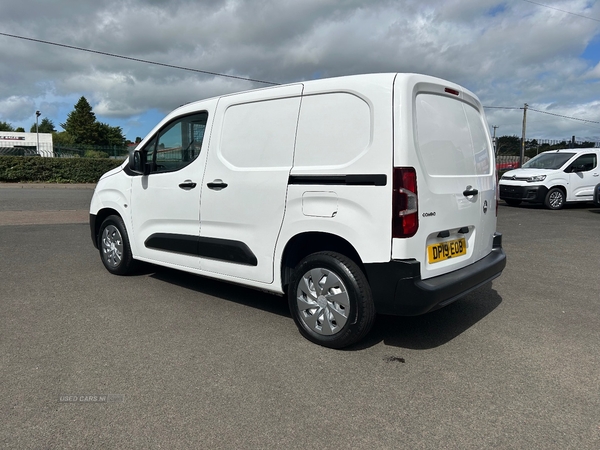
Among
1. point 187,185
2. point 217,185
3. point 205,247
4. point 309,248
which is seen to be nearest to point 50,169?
point 187,185

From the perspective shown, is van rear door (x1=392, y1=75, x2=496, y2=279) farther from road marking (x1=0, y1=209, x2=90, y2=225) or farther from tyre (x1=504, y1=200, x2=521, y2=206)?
tyre (x1=504, y1=200, x2=521, y2=206)

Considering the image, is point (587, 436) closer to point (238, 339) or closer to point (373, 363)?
point (373, 363)

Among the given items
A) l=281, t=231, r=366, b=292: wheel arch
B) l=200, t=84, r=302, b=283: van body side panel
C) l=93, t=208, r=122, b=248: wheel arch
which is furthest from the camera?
l=93, t=208, r=122, b=248: wheel arch

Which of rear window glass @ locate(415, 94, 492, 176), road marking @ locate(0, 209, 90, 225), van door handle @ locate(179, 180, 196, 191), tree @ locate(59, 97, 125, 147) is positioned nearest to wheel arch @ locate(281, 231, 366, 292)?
rear window glass @ locate(415, 94, 492, 176)

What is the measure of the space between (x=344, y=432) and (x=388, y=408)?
373mm

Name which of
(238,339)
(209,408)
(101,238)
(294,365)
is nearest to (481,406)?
(294,365)

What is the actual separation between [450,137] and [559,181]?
39.6ft

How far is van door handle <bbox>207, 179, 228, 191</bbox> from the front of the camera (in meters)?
4.21

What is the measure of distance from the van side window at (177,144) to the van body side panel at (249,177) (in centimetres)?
27

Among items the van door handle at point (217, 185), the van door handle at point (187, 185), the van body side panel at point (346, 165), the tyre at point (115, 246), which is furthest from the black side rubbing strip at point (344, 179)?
the tyre at point (115, 246)

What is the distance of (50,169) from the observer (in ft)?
80.5

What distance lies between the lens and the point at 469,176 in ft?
12.6

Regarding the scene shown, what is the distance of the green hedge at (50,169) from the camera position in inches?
931

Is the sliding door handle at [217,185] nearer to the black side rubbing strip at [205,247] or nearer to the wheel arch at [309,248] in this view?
the black side rubbing strip at [205,247]
